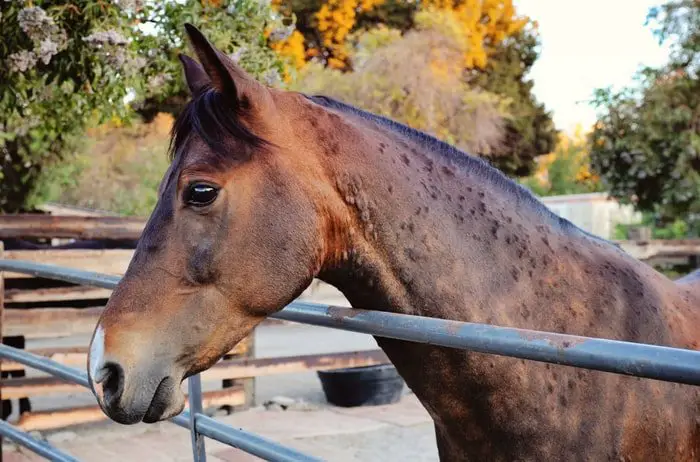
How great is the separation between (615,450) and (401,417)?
382 cm

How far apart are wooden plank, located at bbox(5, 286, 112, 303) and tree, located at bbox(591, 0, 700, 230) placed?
8425 mm

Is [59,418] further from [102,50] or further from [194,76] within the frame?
[194,76]

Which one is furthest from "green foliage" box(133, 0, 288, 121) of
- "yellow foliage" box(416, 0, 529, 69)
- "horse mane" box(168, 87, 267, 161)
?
"yellow foliage" box(416, 0, 529, 69)

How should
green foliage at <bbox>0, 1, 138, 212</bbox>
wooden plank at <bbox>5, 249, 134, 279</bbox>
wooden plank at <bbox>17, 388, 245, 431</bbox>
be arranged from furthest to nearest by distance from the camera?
wooden plank at <bbox>5, 249, 134, 279</bbox>, wooden plank at <bbox>17, 388, 245, 431</bbox>, green foliage at <bbox>0, 1, 138, 212</bbox>

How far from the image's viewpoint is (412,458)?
431cm

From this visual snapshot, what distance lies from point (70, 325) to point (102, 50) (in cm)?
211

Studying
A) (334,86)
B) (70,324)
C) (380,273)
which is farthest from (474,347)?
(334,86)

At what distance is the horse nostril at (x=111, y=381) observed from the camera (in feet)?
4.43

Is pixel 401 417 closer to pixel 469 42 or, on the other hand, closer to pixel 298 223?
pixel 298 223

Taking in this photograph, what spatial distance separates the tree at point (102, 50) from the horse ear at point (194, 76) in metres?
2.22

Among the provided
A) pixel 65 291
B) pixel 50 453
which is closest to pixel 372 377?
pixel 65 291

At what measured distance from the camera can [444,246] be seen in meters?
1.64

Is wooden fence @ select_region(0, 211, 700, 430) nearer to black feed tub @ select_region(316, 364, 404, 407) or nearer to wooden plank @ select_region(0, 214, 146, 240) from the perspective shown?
wooden plank @ select_region(0, 214, 146, 240)

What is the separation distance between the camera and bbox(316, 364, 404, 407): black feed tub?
5.60 meters
